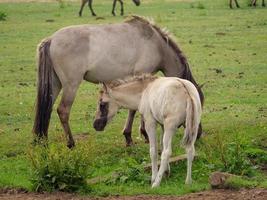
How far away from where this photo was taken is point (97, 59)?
38.2 feet

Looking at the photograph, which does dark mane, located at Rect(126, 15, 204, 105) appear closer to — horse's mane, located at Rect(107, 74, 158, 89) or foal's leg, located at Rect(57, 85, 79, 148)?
foal's leg, located at Rect(57, 85, 79, 148)

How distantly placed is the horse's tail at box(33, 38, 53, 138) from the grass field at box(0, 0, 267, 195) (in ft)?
1.05

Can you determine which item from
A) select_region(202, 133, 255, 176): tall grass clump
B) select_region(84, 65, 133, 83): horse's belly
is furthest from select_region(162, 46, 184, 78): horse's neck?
select_region(202, 133, 255, 176): tall grass clump

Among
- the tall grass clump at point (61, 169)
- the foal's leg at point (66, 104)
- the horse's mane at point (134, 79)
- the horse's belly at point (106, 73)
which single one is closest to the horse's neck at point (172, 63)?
the horse's belly at point (106, 73)

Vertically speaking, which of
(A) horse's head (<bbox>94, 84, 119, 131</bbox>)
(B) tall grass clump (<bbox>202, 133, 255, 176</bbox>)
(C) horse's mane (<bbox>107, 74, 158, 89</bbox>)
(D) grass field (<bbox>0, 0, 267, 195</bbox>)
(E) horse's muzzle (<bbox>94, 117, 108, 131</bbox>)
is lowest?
(D) grass field (<bbox>0, 0, 267, 195</bbox>)

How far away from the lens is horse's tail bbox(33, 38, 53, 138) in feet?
36.9

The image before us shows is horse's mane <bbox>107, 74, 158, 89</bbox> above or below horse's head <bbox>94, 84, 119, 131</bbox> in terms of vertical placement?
above

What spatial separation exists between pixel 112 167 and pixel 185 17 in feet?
68.0

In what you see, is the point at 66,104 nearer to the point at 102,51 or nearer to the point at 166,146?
the point at 102,51

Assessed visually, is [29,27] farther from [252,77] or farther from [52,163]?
[52,163]

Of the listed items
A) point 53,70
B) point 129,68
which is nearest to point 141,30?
point 129,68

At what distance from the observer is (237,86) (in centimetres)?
1652

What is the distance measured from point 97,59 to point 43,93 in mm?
1067

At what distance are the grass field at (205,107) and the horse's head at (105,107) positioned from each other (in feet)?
1.98
